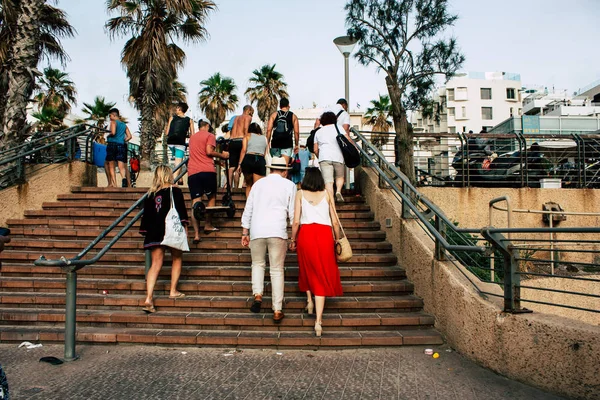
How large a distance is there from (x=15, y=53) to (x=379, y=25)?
475 inches

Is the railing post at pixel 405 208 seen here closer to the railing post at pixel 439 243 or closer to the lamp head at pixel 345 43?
the railing post at pixel 439 243

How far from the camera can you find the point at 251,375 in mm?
4004

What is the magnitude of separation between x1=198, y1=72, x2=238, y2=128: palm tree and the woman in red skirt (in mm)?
32082

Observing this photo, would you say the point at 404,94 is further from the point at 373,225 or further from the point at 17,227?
the point at 17,227

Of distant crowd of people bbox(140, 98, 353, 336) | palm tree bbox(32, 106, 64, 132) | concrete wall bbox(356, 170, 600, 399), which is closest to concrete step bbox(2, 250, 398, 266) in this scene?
distant crowd of people bbox(140, 98, 353, 336)

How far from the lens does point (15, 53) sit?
9.39 m

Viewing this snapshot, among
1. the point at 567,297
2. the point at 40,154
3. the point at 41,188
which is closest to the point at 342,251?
the point at 567,297

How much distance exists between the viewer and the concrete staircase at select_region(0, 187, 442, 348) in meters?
4.86

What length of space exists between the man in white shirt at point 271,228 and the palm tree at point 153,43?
1509cm

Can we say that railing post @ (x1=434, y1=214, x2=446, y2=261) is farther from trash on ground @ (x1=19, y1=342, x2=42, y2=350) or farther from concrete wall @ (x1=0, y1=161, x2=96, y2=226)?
concrete wall @ (x1=0, y1=161, x2=96, y2=226)

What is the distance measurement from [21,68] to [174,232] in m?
6.84

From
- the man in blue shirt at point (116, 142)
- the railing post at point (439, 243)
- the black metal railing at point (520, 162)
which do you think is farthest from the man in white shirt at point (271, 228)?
the black metal railing at point (520, 162)

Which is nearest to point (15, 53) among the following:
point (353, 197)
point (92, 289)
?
point (92, 289)

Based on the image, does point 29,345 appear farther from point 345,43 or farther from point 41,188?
point 345,43
